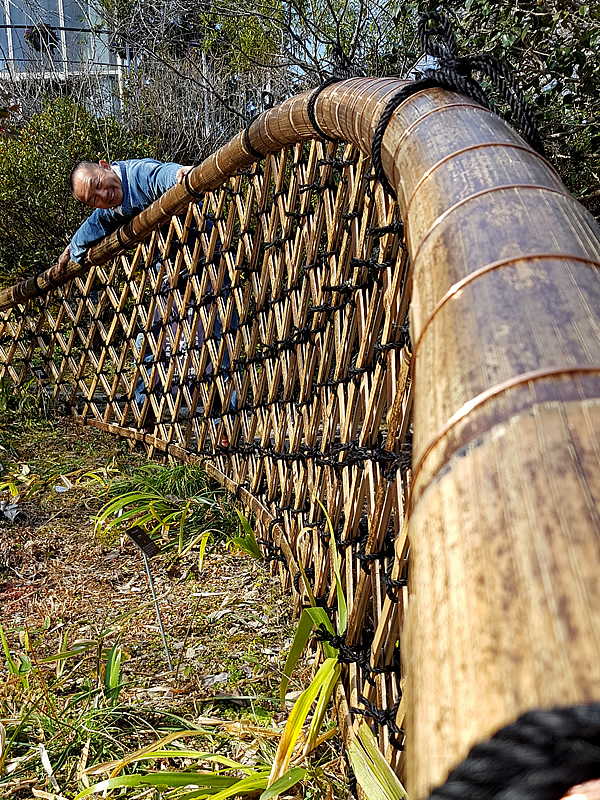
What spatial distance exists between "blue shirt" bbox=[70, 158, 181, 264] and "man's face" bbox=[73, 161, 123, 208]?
0.07m

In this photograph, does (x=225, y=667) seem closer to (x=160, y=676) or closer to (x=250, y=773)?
(x=160, y=676)

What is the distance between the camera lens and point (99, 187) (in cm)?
327

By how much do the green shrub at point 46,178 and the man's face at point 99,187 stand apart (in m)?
1.64

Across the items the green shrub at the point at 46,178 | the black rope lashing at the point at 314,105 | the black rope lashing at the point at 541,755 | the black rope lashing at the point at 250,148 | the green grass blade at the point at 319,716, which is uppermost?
the green shrub at the point at 46,178

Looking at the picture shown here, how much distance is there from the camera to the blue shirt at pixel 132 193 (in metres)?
3.32

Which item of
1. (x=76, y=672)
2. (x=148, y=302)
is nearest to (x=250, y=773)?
(x=76, y=672)

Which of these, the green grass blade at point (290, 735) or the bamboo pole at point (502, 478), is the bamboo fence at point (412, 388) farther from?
the green grass blade at point (290, 735)

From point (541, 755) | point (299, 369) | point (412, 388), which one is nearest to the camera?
point (541, 755)

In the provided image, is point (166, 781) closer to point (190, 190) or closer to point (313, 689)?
point (313, 689)

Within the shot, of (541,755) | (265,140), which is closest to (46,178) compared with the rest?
(265,140)

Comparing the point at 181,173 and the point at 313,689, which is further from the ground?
the point at 181,173

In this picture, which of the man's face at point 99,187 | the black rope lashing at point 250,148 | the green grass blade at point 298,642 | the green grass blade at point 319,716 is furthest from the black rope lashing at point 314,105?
the man's face at point 99,187

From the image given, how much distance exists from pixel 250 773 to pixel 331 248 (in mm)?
1125

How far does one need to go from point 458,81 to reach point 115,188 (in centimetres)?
261
